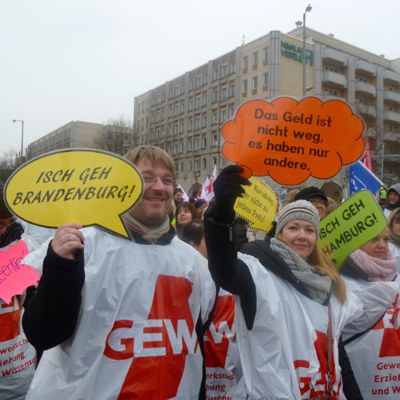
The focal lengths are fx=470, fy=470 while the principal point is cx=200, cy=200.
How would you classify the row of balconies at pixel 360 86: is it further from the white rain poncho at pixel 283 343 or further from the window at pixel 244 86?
the white rain poncho at pixel 283 343

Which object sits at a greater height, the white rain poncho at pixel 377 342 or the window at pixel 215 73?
the window at pixel 215 73

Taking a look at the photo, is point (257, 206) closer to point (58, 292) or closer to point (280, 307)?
point (280, 307)

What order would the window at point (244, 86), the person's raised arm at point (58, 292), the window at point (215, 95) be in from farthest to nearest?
the window at point (215, 95) < the window at point (244, 86) < the person's raised arm at point (58, 292)

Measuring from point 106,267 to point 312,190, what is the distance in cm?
285

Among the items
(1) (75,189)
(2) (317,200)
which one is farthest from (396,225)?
(1) (75,189)

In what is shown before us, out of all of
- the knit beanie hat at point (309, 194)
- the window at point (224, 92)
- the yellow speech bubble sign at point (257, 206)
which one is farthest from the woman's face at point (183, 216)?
the window at point (224, 92)

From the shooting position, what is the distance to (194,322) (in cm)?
218

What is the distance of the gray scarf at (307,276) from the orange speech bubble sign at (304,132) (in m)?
0.56

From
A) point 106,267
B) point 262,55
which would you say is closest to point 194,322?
point 106,267

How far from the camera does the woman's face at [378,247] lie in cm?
→ 319

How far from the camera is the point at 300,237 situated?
2.63 m

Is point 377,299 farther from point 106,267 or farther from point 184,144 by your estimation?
point 184,144

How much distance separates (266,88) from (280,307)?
4190 cm

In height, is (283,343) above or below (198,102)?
below
